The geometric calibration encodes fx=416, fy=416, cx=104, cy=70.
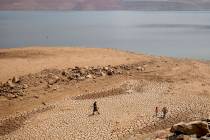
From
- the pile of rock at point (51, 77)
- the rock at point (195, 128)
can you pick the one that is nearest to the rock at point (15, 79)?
the pile of rock at point (51, 77)

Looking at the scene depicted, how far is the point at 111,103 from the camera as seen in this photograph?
31.3 meters

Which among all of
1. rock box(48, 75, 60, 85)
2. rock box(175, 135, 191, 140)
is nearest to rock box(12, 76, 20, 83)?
rock box(48, 75, 60, 85)

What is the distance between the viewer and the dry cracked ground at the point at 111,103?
Answer: 85.6 ft

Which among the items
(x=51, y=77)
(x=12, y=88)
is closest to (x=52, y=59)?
(x=51, y=77)

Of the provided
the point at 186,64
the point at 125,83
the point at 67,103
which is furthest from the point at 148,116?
the point at 186,64

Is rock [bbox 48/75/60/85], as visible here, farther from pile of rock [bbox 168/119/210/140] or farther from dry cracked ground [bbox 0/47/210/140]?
pile of rock [bbox 168/119/210/140]

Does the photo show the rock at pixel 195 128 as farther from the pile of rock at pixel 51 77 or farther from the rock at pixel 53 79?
the rock at pixel 53 79

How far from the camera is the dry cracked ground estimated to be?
26.1m

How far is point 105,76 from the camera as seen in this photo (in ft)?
128

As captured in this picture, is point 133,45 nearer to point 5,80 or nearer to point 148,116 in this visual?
point 5,80

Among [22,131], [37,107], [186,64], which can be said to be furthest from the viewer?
[186,64]

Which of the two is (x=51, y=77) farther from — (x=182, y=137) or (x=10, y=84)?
(x=182, y=137)

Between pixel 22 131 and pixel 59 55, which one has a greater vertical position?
pixel 59 55

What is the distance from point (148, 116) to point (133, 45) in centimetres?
6228
